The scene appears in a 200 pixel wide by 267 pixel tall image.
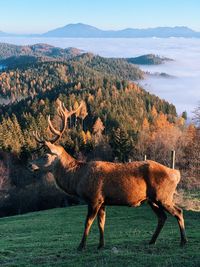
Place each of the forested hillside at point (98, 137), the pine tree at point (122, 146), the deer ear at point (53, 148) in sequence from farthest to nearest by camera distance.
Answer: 1. the pine tree at point (122, 146)
2. the forested hillside at point (98, 137)
3. the deer ear at point (53, 148)

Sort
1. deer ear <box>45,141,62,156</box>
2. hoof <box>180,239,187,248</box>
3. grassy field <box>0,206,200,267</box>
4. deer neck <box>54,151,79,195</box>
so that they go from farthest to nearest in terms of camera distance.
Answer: deer ear <box>45,141,62,156</box>, deer neck <box>54,151,79,195</box>, hoof <box>180,239,187,248</box>, grassy field <box>0,206,200,267</box>

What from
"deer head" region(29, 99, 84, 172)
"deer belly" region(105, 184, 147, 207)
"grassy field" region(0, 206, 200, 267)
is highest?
"deer head" region(29, 99, 84, 172)

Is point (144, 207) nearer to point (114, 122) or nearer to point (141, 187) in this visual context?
point (141, 187)

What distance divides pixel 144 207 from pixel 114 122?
115 meters

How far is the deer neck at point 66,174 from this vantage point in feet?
34.9

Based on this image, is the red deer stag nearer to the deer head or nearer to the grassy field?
the grassy field

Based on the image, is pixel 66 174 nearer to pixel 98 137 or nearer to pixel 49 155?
pixel 49 155

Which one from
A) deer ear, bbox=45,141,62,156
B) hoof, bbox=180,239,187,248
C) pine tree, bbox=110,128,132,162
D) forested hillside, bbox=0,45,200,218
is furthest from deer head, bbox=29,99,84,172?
pine tree, bbox=110,128,132,162

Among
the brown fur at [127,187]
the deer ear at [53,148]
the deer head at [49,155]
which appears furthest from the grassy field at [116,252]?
the deer ear at [53,148]

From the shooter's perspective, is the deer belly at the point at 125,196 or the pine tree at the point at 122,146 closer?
the deer belly at the point at 125,196

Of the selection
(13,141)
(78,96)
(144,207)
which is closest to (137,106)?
(78,96)

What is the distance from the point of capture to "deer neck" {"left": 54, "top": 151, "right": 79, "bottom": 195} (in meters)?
10.6

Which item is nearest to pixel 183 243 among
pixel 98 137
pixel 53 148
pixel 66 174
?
pixel 66 174

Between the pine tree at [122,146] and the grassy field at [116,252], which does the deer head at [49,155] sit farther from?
the pine tree at [122,146]
